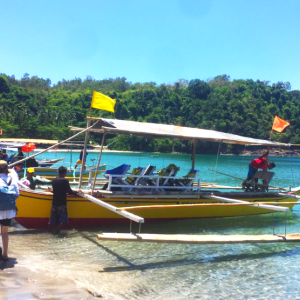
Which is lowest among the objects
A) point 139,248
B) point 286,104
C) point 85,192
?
point 139,248

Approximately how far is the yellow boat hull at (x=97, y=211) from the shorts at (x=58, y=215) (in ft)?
1.05

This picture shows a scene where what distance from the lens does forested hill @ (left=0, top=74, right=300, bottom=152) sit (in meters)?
83.4

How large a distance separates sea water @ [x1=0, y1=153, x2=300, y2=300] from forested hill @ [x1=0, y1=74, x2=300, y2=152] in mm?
63898

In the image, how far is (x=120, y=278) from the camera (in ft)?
21.6

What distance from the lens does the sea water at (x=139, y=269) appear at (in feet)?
19.6

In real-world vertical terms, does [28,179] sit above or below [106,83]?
below

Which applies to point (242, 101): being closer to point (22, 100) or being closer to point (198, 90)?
point (198, 90)

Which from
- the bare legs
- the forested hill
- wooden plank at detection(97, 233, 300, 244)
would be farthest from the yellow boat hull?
the forested hill

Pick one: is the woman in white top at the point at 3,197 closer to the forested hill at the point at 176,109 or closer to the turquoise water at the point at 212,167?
the turquoise water at the point at 212,167

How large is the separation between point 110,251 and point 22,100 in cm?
10302

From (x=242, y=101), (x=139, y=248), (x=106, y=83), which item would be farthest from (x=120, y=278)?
(x=106, y=83)

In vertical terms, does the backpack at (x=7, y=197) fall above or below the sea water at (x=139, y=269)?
above

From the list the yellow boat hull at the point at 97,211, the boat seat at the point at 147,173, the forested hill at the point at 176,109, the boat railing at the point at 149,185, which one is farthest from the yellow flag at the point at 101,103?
the forested hill at the point at 176,109

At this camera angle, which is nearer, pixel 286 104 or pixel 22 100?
pixel 22 100
